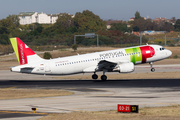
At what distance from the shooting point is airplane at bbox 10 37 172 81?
1667 inches

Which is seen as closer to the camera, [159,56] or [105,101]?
[105,101]

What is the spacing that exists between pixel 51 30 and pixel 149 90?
539 ft

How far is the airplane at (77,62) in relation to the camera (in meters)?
42.3

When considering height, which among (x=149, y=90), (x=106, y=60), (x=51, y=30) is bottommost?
(x=149, y=90)

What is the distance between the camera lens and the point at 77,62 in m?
43.5

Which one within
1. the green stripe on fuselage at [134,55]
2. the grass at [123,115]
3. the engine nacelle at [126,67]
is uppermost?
the green stripe on fuselage at [134,55]

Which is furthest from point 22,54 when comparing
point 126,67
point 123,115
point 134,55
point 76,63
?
point 123,115

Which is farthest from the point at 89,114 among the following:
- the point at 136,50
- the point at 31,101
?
the point at 136,50

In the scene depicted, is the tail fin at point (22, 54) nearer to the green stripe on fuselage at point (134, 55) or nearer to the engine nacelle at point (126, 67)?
the engine nacelle at point (126, 67)

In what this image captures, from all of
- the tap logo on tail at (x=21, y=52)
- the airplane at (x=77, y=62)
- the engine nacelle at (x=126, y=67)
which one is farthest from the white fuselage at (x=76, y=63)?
the engine nacelle at (x=126, y=67)

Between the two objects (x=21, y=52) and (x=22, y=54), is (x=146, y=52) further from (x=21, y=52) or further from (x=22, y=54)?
(x=21, y=52)

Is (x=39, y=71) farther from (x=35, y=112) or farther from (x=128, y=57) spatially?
(x=35, y=112)

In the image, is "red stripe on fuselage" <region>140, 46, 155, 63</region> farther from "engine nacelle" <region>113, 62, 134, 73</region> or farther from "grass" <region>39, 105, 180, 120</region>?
"grass" <region>39, 105, 180, 120</region>

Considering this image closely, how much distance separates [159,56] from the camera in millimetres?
47031
